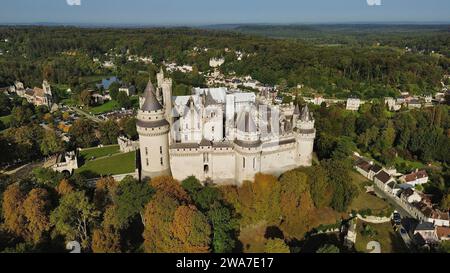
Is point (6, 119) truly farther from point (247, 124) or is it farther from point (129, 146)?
point (247, 124)

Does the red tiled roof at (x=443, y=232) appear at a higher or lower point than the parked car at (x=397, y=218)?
higher

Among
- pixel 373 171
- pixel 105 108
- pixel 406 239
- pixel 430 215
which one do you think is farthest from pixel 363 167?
pixel 105 108

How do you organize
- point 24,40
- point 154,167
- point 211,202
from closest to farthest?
point 211,202, point 154,167, point 24,40

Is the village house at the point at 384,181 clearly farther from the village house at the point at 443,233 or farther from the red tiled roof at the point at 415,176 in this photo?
the village house at the point at 443,233

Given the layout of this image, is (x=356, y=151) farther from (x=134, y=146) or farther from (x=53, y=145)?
(x=53, y=145)

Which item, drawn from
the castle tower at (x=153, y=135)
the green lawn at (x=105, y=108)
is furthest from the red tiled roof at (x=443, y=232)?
the green lawn at (x=105, y=108)
